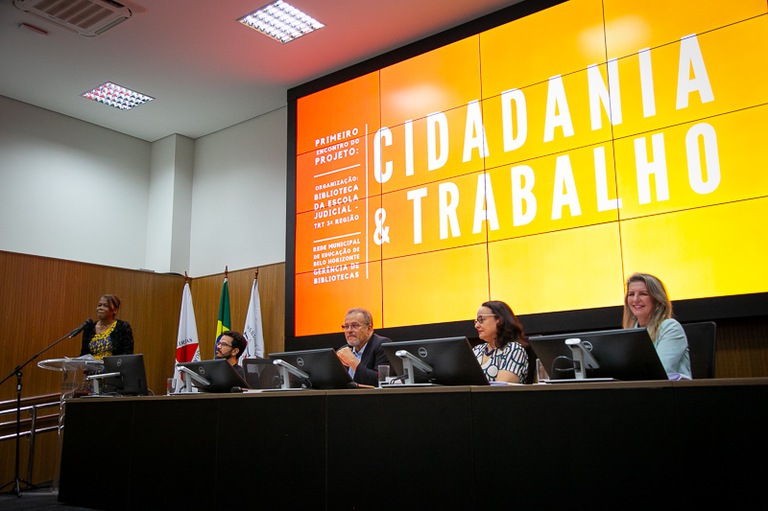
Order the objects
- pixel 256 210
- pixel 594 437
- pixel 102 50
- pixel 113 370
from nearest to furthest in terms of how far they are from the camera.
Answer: pixel 594 437 < pixel 113 370 < pixel 102 50 < pixel 256 210

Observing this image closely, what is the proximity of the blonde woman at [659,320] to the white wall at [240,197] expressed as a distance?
13.3 feet

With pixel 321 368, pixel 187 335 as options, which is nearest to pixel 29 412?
pixel 187 335

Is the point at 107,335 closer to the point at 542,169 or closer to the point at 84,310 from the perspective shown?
the point at 84,310

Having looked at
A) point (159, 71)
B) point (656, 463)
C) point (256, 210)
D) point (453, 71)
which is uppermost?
point (159, 71)

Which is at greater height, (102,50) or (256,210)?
(102,50)

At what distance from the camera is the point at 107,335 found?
17.3ft

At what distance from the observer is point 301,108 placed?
6.32 meters

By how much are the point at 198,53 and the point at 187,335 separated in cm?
257

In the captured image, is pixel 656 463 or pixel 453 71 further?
pixel 453 71

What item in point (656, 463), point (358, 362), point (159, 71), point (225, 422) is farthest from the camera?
point (159, 71)

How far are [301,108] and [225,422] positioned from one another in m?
3.73

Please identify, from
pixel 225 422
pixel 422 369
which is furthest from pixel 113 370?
pixel 422 369

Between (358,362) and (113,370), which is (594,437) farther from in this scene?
(113,370)

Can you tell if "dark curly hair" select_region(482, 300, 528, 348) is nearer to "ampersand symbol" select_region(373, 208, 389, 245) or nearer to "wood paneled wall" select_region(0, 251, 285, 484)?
"ampersand symbol" select_region(373, 208, 389, 245)
